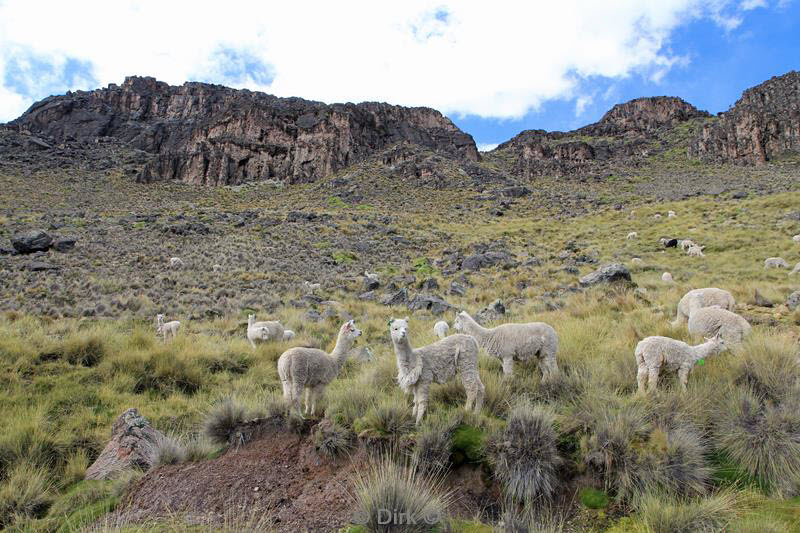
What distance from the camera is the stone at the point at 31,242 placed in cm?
2259

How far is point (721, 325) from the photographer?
6.67 metres

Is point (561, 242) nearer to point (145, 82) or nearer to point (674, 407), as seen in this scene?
point (674, 407)

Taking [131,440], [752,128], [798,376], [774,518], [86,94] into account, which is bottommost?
[131,440]

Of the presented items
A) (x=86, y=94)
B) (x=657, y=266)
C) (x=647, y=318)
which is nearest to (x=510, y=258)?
(x=657, y=266)

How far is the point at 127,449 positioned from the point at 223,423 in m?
1.50

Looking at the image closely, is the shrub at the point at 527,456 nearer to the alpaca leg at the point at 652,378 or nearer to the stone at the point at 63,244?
the alpaca leg at the point at 652,378

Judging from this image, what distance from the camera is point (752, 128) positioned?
294 feet

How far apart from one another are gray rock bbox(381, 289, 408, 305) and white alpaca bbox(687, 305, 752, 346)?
36.3 ft

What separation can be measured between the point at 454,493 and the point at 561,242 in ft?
101

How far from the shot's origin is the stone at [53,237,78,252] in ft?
77.7

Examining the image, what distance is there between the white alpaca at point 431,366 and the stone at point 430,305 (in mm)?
9475

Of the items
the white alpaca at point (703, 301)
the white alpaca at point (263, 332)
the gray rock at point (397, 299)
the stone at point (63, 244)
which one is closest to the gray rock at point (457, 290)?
the gray rock at point (397, 299)

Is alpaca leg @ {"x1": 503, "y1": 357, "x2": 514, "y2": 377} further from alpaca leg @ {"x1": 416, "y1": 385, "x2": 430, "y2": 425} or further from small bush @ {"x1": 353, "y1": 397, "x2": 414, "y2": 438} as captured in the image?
small bush @ {"x1": 353, "y1": 397, "x2": 414, "y2": 438}

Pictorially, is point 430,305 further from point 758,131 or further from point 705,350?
point 758,131
